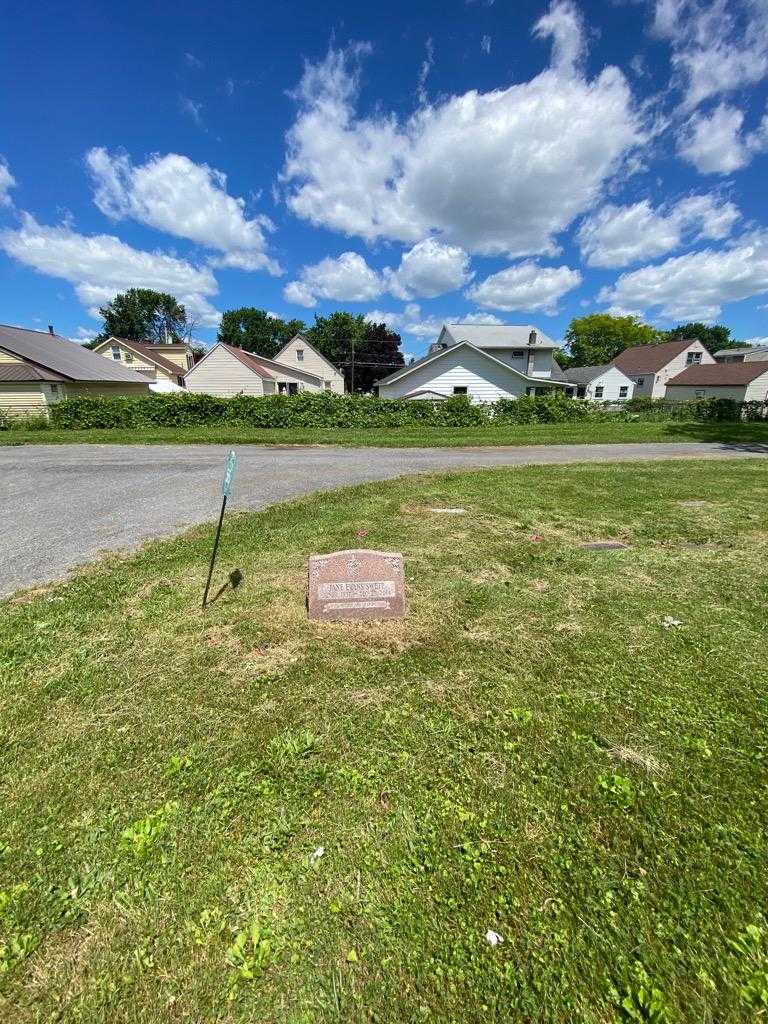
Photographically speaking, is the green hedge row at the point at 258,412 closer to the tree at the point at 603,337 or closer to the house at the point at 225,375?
the house at the point at 225,375

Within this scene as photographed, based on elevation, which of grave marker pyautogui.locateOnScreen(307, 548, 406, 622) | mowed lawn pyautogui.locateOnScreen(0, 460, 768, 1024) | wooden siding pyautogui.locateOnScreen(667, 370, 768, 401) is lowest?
mowed lawn pyautogui.locateOnScreen(0, 460, 768, 1024)

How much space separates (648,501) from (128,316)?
9367cm

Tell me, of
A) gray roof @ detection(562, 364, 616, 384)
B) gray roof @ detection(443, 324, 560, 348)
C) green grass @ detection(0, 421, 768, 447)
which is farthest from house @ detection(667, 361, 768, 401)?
green grass @ detection(0, 421, 768, 447)

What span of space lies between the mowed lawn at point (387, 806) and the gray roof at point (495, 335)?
33.5 m

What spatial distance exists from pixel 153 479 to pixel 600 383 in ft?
142

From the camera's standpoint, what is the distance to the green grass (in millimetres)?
15922

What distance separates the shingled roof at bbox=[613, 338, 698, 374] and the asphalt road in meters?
37.8

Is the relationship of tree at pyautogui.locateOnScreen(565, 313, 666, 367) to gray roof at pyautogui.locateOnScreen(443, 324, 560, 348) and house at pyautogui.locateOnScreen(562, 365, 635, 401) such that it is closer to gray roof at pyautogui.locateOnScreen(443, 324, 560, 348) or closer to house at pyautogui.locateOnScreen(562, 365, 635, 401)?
house at pyautogui.locateOnScreen(562, 365, 635, 401)

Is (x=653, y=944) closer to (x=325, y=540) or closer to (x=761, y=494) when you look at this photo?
(x=325, y=540)

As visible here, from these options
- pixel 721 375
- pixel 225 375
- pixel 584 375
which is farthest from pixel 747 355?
pixel 225 375

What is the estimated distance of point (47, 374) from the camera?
78.4 feet

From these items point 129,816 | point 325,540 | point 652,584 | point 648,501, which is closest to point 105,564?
point 325,540

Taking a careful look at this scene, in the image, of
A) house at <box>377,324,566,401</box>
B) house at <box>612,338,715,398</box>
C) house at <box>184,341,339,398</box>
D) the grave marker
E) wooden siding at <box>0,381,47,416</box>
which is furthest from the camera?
house at <box>612,338,715,398</box>

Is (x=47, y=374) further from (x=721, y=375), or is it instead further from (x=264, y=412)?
(x=721, y=375)
